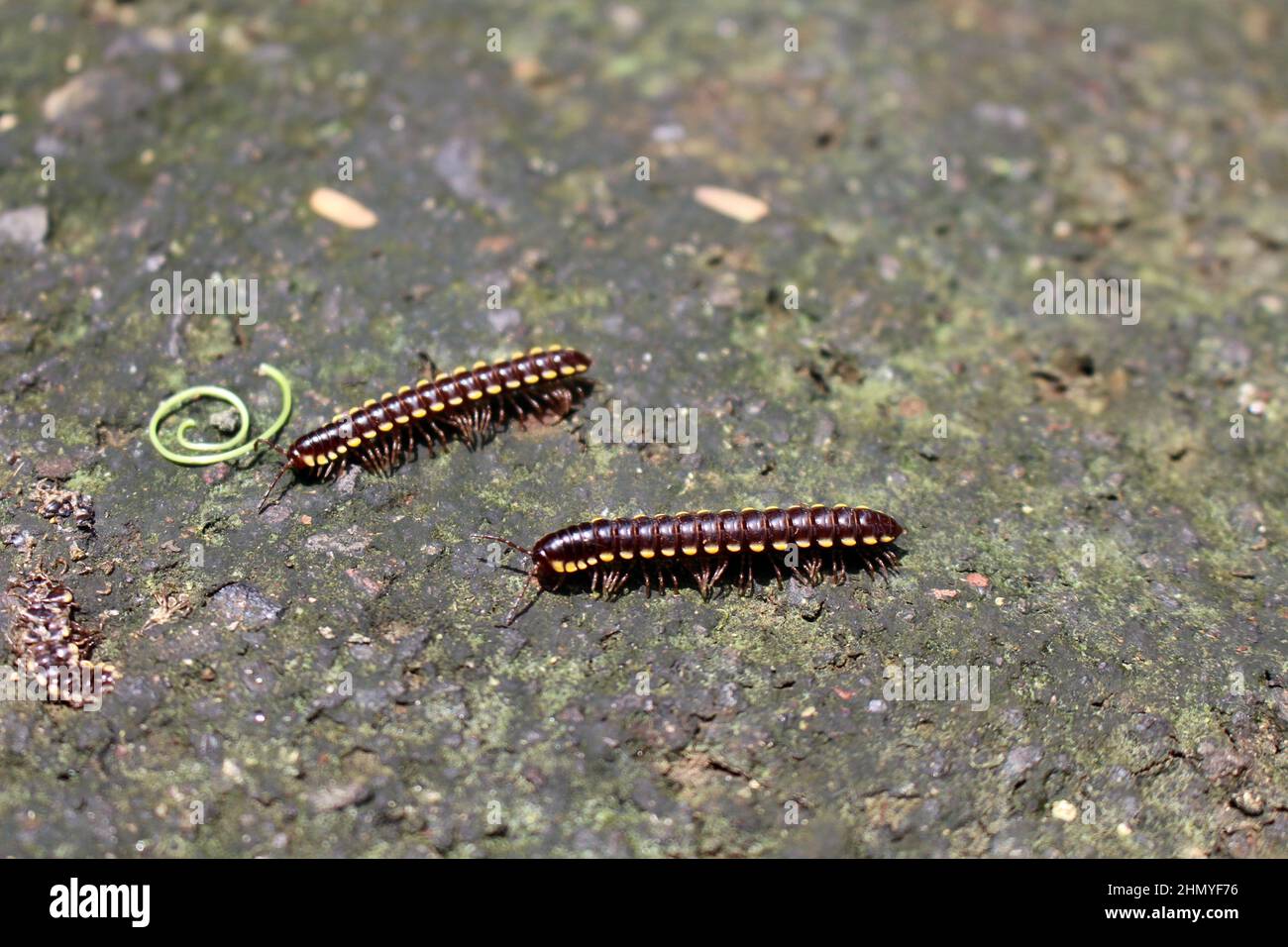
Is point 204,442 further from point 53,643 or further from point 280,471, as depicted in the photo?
point 53,643

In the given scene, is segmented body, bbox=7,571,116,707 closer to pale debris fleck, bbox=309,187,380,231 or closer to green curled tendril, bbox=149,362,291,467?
green curled tendril, bbox=149,362,291,467

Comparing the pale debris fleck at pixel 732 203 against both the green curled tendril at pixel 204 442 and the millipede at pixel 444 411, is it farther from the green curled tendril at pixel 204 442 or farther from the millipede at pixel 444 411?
the green curled tendril at pixel 204 442

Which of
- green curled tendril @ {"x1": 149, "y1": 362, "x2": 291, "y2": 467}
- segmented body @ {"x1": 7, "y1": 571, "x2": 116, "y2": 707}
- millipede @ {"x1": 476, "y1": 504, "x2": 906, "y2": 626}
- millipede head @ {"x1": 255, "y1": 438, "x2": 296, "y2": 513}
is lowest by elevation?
segmented body @ {"x1": 7, "y1": 571, "x2": 116, "y2": 707}

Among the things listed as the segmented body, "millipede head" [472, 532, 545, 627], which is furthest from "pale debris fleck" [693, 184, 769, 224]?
the segmented body

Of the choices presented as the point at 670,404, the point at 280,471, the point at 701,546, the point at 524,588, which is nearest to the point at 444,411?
the point at 280,471
